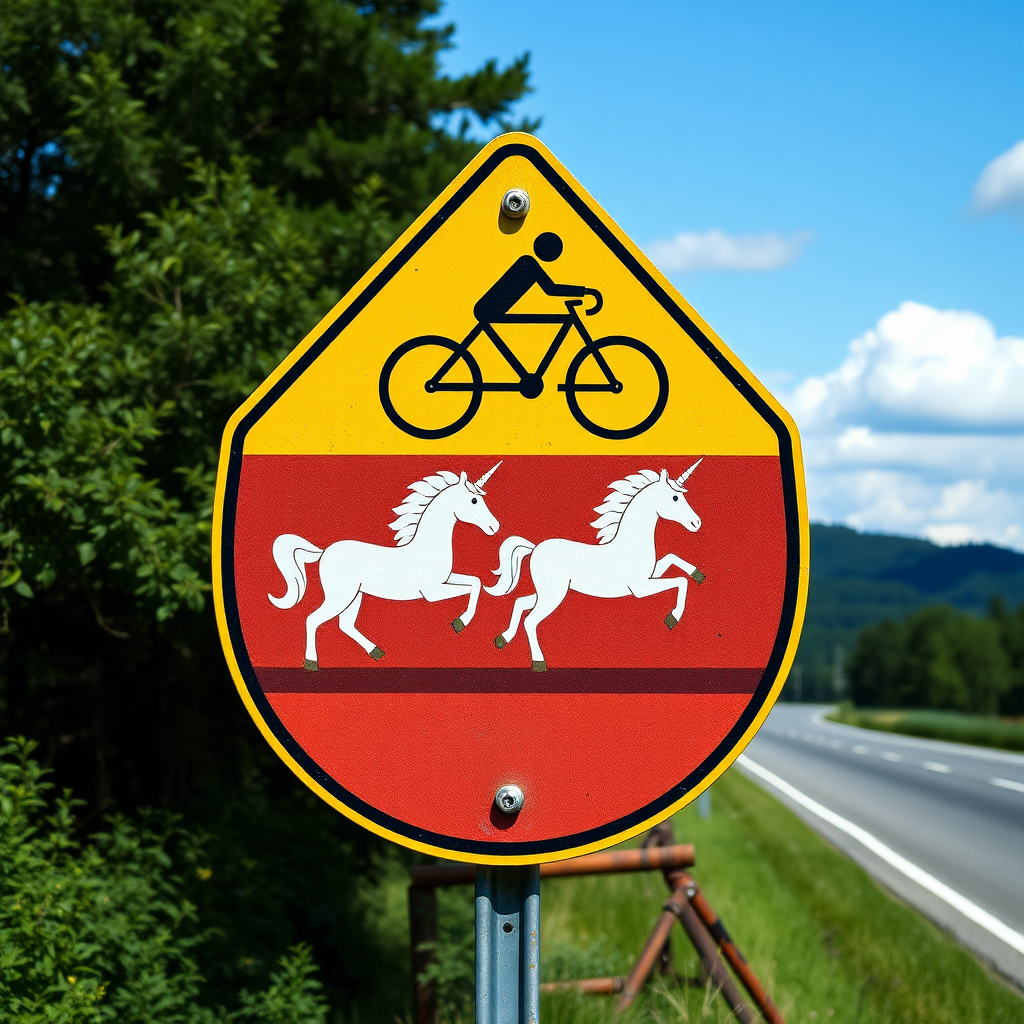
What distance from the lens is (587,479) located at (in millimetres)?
1375

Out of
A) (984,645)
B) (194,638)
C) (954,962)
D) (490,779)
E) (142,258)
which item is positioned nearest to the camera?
(490,779)

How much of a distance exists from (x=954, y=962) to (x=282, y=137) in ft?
19.9

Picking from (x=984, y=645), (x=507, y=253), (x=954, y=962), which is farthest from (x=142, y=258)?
(x=984, y=645)

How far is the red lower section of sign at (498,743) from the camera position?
4.39 feet

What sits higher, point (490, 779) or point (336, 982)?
point (490, 779)

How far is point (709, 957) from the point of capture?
3.65 m

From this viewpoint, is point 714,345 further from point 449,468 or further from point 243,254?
point 243,254

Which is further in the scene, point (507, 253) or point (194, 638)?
point (194, 638)

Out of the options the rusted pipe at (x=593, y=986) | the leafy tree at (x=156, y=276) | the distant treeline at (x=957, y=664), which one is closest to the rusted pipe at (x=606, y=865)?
the rusted pipe at (x=593, y=986)

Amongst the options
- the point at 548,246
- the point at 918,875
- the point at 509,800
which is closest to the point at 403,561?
the point at 509,800

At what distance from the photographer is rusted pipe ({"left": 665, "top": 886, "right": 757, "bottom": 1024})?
3.40 meters

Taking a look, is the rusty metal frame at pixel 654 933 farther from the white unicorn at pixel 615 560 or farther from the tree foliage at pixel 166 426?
the white unicorn at pixel 615 560

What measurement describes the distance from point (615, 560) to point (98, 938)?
3.13 metres

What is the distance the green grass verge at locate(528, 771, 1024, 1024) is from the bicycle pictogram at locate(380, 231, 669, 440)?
258 cm
